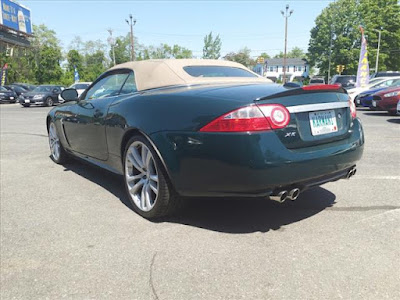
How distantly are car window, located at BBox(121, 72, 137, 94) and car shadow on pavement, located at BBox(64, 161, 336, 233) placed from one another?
114cm

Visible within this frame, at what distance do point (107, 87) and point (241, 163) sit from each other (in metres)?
2.33

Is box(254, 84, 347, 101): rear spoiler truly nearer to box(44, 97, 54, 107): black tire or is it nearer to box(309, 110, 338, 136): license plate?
box(309, 110, 338, 136): license plate

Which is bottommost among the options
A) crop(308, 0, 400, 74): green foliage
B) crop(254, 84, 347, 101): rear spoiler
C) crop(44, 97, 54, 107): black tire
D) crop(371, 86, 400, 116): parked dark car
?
crop(44, 97, 54, 107): black tire

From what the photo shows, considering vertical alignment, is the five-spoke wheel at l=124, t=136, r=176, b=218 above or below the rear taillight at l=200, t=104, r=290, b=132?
below

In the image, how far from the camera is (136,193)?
346cm

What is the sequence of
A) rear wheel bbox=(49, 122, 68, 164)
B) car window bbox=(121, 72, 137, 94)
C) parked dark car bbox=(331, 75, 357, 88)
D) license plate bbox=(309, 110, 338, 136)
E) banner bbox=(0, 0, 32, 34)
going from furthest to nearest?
1. banner bbox=(0, 0, 32, 34)
2. parked dark car bbox=(331, 75, 357, 88)
3. rear wheel bbox=(49, 122, 68, 164)
4. car window bbox=(121, 72, 137, 94)
5. license plate bbox=(309, 110, 338, 136)

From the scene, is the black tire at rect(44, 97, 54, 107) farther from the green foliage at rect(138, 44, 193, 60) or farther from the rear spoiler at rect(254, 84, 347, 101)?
the green foliage at rect(138, 44, 193, 60)

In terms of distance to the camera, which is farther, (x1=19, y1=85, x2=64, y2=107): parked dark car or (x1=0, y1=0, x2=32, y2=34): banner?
(x1=0, y1=0, x2=32, y2=34): banner

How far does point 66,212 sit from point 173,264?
156 centimetres

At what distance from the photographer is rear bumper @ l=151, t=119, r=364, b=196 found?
2537 mm

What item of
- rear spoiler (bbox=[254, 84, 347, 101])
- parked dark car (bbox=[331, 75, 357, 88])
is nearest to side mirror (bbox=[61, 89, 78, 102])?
rear spoiler (bbox=[254, 84, 347, 101])

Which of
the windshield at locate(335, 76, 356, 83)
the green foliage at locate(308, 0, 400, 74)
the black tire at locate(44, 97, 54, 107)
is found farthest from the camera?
the green foliage at locate(308, 0, 400, 74)

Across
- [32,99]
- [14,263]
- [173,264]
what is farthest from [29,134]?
[32,99]

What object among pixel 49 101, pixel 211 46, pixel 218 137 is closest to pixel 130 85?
pixel 218 137
